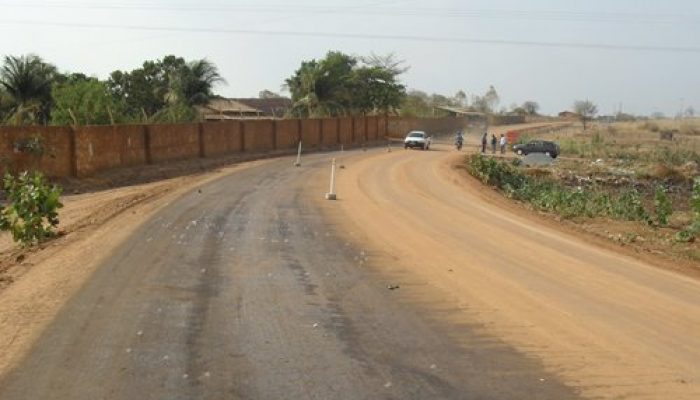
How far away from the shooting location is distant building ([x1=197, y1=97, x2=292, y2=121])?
75012mm

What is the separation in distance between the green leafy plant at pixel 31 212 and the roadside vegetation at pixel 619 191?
1205cm

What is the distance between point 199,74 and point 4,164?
104 ft

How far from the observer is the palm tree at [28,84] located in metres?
45.8

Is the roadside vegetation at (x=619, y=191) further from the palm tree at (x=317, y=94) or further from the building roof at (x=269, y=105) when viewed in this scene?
the building roof at (x=269, y=105)

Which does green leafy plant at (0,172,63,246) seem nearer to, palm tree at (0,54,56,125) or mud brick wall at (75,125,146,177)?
mud brick wall at (75,125,146,177)

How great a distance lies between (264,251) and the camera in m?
13.3

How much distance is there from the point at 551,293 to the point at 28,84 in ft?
145

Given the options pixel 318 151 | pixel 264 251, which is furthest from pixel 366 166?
A: pixel 264 251

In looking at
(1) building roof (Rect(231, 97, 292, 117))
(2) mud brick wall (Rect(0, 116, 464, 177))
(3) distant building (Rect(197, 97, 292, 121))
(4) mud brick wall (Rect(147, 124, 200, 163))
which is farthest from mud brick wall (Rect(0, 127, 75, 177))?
(1) building roof (Rect(231, 97, 292, 117))

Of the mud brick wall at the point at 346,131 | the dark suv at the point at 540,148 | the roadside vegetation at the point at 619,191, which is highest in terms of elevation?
the mud brick wall at the point at 346,131

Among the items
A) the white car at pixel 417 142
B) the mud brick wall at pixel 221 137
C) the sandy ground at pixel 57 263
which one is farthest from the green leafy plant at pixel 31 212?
the white car at pixel 417 142

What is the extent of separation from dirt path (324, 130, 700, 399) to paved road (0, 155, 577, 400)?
37cm

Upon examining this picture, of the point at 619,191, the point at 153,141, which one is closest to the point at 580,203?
the point at 619,191

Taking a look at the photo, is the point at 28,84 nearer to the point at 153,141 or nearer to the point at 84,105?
the point at 84,105
